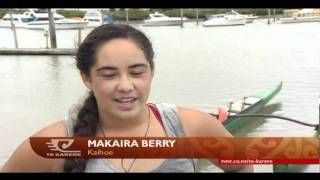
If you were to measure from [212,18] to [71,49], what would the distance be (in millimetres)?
827

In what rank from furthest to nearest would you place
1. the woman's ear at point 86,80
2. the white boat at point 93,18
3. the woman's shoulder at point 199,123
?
the white boat at point 93,18, the woman's ear at point 86,80, the woman's shoulder at point 199,123

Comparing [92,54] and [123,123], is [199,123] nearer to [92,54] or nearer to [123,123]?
[123,123]

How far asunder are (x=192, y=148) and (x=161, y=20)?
2.46 ft

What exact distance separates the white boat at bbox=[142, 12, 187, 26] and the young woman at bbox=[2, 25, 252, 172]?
8.3 inches

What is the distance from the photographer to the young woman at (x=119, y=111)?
2.79m

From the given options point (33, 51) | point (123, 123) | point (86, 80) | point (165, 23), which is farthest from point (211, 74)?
point (33, 51)

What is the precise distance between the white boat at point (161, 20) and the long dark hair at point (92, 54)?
0.21m

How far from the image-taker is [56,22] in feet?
11.0

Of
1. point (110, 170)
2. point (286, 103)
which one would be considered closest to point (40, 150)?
point (110, 170)

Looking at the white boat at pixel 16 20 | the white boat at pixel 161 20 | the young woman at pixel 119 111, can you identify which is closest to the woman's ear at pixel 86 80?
the young woman at pixel 119 111

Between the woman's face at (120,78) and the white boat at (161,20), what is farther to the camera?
the white boat at (161,20)

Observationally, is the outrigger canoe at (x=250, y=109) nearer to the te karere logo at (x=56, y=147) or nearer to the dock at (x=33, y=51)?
the te karere logo at (x=56, y=147)

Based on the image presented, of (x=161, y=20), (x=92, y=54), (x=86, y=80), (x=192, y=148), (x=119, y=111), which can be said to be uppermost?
(x=161, y=20)
